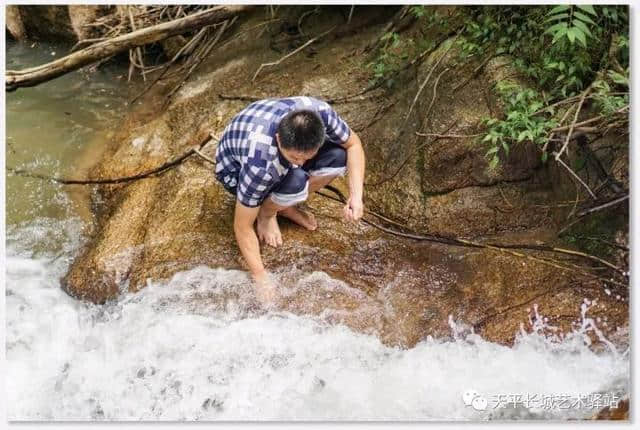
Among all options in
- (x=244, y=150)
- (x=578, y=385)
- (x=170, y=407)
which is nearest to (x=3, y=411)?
(x=170, y=407)

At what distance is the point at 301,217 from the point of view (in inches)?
85.3

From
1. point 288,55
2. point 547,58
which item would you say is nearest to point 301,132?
point 547,58

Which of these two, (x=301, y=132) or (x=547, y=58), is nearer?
(x=301, y=132)

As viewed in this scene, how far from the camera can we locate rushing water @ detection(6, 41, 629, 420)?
171 cm

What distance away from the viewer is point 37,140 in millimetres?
2854

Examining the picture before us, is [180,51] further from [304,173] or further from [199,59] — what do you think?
[304,173]

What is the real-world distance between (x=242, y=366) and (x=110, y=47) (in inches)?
63.7

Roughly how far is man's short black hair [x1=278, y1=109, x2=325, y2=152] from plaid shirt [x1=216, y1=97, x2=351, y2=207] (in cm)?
11

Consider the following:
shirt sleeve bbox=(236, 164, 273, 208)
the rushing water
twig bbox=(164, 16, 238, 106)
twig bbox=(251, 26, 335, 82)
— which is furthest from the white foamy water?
twig bbox=(164, 16, 238, 106)

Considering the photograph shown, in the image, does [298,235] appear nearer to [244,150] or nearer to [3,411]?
[244,150]

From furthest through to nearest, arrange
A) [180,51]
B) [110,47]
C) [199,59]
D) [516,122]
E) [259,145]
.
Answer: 1. [180,51]
2. [199,59]
3. [110,47]
4. [516,122]
5. [259,145]

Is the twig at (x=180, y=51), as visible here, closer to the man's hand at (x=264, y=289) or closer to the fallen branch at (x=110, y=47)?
the fallen branch at (x=110, y=47)

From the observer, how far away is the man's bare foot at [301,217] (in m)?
2.16

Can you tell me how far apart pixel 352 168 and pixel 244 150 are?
398 millimetres
